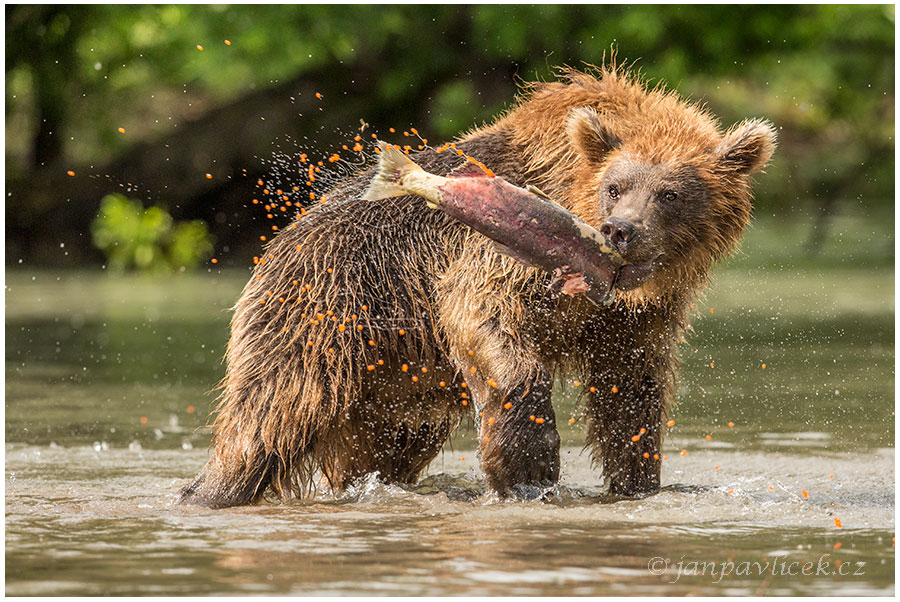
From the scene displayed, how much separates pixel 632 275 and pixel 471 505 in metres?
1.33

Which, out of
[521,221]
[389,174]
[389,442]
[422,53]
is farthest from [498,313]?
[422,53]

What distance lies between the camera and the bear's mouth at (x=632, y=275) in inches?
271

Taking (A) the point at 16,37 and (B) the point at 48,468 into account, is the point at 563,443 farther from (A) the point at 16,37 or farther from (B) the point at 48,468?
(A) the point at 16,37

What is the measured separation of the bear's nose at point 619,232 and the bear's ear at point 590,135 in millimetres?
525

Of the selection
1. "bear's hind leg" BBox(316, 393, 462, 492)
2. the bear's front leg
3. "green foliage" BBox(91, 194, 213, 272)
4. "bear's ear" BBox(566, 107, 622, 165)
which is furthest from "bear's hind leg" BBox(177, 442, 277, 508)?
"green foliage" BBox(91, 194, 213, 272)

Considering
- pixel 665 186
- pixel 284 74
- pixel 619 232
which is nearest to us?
pixel 619 232

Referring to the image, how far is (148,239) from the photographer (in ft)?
74.9

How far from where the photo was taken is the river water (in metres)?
5.61

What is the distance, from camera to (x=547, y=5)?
21.6 metres

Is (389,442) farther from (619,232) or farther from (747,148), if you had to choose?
(747,148)

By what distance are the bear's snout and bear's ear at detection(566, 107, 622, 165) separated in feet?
1.72

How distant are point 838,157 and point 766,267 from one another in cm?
1131

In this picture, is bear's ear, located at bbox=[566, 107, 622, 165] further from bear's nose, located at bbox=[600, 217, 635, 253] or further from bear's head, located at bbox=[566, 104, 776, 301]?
bear's nose, located at bbox=[600, 217, 635, 253]

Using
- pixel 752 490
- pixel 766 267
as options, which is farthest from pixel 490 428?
pixel 766 267
